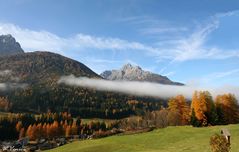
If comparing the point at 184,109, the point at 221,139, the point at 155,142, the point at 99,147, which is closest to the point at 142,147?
the point at 155,142

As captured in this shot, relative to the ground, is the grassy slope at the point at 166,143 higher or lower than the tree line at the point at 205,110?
lower

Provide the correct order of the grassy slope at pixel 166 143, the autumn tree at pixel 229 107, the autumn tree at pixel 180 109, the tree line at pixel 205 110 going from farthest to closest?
the autumn tree at pixel 180 109, the autumn tree at pixel 229 107, the tree line at pixel 205 110, the grassy slope at pixel 166 143

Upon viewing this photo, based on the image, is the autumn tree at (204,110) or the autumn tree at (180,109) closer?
the autumn tree at (204,110)

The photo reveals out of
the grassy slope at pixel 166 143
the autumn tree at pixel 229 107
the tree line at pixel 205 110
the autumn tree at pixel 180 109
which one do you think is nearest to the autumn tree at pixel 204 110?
the tree line at pixel 205 110

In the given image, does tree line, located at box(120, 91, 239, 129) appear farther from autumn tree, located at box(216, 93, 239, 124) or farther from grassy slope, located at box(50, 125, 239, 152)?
grassy slope, located at box(50, 125, 239, 152)

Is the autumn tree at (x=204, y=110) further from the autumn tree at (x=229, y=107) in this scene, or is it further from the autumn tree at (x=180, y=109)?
the autumn tree at (x=180, y=109)

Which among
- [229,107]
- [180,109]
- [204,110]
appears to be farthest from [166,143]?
[180,109]

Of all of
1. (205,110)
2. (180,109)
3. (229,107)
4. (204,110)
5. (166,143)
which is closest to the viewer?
(166,143)

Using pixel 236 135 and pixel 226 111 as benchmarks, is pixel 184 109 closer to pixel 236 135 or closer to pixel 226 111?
pixel 226 111

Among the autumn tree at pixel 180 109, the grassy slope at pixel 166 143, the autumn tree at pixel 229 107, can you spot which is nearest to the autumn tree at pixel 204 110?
the autumn tree at pixel 229 107

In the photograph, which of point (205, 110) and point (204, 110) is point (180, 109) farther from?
point (204, 110)

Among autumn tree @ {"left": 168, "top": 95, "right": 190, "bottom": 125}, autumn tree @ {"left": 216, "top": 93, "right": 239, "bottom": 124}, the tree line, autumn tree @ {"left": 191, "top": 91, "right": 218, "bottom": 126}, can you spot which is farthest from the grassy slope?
autumn tree @ {"left": 168, "top": 95, "right": 190, "bottom": 125}

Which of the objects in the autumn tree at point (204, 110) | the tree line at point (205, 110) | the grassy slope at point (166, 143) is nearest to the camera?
the grassy slope at point (166, 143)

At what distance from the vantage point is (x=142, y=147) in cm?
8081
